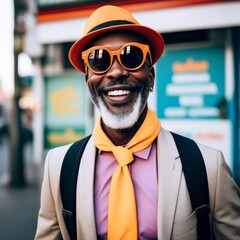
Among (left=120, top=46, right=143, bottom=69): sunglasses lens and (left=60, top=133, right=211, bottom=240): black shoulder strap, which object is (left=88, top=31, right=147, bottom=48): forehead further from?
(left=60, top=133, right=211, bottom=240): black shoulder strap

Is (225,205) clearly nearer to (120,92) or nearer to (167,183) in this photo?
(167,183)

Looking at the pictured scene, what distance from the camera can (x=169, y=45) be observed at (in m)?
4.80

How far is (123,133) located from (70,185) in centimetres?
43

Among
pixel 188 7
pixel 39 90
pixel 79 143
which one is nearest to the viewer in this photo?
pixel 79 143

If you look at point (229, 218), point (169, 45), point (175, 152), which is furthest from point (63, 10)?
point (229, 218)

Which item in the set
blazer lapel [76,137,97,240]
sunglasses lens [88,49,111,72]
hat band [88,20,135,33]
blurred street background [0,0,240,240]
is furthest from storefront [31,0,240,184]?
blazer lapel [76,137,97,240]

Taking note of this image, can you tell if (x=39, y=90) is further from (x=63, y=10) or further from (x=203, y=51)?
(x=203, y=51)

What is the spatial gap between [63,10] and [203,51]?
7.53 ft

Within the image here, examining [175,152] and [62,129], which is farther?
[62,129]

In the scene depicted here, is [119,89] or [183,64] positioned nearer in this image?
[119,89]

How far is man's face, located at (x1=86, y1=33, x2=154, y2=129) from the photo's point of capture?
1638 millimetres

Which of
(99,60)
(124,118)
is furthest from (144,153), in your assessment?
(99,60)

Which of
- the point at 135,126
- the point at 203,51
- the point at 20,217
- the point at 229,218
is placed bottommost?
the point at 20,217

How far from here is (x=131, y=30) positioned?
1703 mm
